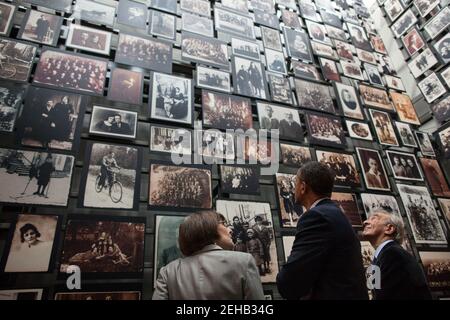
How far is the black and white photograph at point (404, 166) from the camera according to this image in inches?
201

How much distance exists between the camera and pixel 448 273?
4.46 meters

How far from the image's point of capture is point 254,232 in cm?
364

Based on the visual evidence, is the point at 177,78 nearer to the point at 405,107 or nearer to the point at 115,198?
the point at 115,198

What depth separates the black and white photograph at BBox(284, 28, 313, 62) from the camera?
589 centimetres

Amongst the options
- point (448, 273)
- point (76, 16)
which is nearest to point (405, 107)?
point (448, 273)

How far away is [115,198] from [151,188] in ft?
1.29

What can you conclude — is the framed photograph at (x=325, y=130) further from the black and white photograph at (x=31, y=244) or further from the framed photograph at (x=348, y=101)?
the black and white photograph at (x=31, y=244)

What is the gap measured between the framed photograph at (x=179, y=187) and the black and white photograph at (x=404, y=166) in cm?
330

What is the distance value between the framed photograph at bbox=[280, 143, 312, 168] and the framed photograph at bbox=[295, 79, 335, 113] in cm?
94

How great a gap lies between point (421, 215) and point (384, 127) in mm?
1643

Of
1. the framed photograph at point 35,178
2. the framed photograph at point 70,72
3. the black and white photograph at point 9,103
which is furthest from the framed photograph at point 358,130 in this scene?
the black and white photograph at point 9,103

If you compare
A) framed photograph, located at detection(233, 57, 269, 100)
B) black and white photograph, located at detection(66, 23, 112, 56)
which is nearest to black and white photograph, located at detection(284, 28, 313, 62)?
framed photograph, located at detection(233, 57, 269, 100)

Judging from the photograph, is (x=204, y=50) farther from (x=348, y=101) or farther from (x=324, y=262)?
(x=324, y=262)
